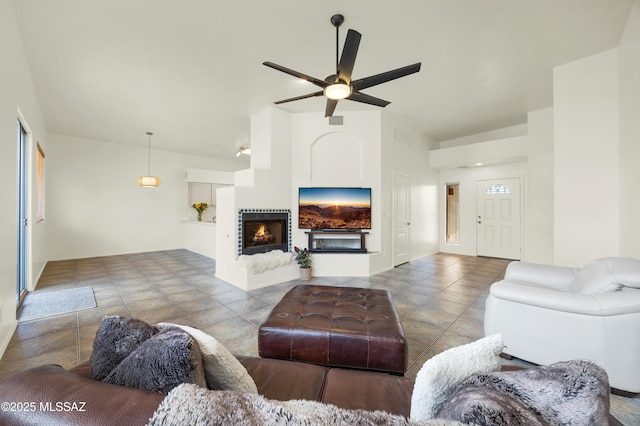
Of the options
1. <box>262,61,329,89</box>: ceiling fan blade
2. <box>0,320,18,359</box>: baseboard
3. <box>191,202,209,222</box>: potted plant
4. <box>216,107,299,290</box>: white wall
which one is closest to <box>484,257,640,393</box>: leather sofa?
<box>262,61,329,89</box>: ceiling fan blade

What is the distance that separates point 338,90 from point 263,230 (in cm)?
272

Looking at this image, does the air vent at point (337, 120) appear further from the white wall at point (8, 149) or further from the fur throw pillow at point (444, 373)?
the fur throw pillow at point (444, 373)

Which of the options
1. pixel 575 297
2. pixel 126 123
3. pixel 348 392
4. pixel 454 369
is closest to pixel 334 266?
pixel 575 297

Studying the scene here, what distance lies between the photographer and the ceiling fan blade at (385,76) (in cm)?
227

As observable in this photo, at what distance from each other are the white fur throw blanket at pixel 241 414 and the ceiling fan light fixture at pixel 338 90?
2.46m

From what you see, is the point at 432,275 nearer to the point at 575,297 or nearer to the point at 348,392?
the point at 575,297

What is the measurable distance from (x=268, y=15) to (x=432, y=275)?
4.41 meters

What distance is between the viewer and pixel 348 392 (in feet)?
3.36

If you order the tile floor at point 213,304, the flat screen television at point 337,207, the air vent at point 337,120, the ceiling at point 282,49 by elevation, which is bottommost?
the tile floor at point 213,304

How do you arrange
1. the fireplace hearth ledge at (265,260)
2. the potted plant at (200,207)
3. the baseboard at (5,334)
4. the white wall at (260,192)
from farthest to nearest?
the potted plant at (200,207) < the white wall at (260,192) < the fireplace hearth ledge at (265,260) < the baseboard at (5,334)

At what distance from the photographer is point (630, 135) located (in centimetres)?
257

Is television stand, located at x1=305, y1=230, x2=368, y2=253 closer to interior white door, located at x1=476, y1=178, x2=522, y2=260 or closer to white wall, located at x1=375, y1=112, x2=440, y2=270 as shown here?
white wall, located at x1=375, y1=112, x2=440, y2=270

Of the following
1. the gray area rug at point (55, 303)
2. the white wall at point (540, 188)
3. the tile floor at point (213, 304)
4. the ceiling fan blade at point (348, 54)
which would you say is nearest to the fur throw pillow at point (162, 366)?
the tile floor at point (213, 304)

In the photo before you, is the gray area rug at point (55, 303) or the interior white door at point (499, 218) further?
the interior white door at point (499, 218)
